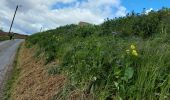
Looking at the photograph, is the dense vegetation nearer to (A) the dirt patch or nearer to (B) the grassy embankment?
(B) the grassy embankment

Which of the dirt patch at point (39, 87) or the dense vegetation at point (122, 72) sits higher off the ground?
the dense vegetation at point (122, 72)

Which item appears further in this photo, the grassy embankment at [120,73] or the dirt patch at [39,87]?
the dirt patch at [39,87]

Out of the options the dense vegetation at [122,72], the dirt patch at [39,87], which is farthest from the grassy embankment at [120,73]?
the dirt patch at [39,87]

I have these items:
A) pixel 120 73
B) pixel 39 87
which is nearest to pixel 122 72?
pixel 120 73

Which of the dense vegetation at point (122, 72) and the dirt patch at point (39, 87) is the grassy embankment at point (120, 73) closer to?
the dense vegetation at point (122, 72)

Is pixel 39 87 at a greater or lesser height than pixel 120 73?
lesser

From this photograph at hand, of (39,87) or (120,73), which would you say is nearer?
(120,73)

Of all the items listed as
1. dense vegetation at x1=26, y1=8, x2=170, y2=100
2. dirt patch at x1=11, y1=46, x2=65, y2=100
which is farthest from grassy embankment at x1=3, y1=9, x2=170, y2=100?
dirt patch at x1=11, y1=46, x2=65, y2=100

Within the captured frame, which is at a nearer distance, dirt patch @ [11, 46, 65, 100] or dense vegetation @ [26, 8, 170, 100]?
dense vegetation @ [26, 8, 170, 100]

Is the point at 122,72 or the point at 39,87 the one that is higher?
the point at 122,72

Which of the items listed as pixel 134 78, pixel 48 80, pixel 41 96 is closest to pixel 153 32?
pixel 48 80

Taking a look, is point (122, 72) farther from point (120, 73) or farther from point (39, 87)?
point (39, 87)

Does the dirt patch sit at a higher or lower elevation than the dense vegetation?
lower

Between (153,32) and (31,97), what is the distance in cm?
432
